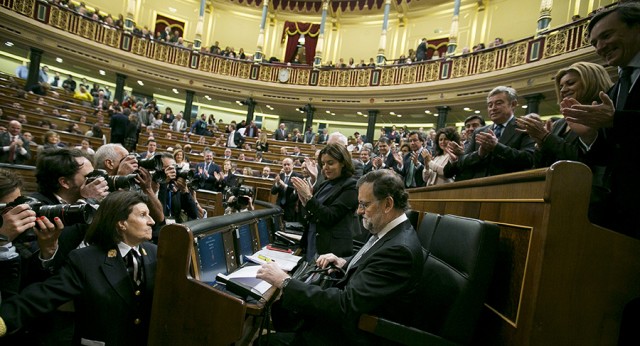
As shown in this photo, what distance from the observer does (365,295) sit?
1.25 meters

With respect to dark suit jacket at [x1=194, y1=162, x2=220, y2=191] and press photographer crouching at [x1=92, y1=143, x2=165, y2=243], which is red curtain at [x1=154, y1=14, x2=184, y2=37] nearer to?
dark suit jacket at [x1=194, y1=162, x2=220, y2=191]

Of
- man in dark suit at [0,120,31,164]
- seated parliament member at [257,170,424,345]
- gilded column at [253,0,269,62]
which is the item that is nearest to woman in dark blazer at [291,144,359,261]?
seated parliament member at [257,170,424,345]

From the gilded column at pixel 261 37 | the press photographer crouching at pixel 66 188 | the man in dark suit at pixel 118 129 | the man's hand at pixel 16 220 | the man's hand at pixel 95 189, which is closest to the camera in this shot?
the man's hand at pixel 16 220

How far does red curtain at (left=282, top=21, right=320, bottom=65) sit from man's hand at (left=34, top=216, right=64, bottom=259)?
1493 cm

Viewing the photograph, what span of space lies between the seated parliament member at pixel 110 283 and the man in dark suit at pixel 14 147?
18.9ft

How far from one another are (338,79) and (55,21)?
9.61 meters

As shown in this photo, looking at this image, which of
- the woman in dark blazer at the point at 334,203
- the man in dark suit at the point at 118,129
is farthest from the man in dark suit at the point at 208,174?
the woman in dark blazer at the point at 334,203

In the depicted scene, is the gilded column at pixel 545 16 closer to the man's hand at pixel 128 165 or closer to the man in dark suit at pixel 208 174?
the man in dark suit at pixel 208 174

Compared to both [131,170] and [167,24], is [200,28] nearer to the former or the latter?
[167,24]

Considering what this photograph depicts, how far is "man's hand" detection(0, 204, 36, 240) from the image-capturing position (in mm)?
1146

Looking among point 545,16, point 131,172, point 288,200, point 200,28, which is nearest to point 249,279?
point 131,172

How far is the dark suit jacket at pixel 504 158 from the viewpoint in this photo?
74.6 inches

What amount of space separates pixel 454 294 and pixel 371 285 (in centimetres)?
29

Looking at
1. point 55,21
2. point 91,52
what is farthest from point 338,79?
point 55,21
